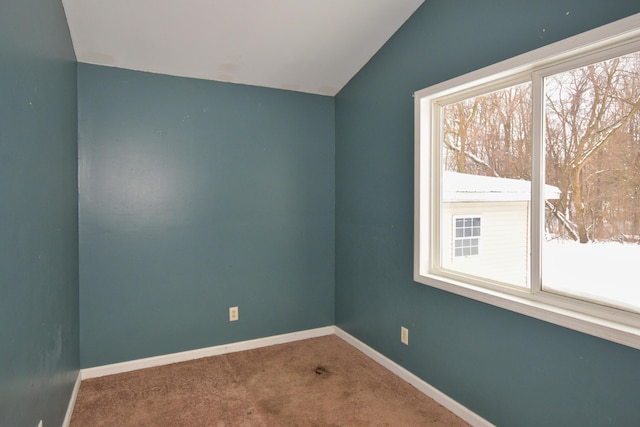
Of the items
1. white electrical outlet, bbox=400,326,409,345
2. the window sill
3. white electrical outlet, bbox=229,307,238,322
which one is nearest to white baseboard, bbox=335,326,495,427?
white electrical outlet, bbox=400,326,409,345

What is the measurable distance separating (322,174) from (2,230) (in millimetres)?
2673

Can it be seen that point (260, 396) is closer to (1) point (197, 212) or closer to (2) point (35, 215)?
(1) point (197, 212)

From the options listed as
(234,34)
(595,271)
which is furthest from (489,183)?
(234,34)

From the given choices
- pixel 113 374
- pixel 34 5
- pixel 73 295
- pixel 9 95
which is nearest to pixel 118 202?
pixel 73 295

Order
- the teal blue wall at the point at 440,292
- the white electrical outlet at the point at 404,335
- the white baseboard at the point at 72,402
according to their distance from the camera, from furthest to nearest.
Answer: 1. the white electrical outlet at the point at 404,335
2. the white baseboard at the point at 72,402
3. the teal blue wall at the point at 440,292

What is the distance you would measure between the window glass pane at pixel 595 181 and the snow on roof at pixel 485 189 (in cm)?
13

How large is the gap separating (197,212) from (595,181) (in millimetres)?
2644

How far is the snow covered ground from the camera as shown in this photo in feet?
5.15

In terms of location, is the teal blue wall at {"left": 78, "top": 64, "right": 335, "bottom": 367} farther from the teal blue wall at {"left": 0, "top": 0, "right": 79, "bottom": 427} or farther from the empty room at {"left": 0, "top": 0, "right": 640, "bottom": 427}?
the teal blue wall at {"left": 0, "top": 0, "right": 79, "bottom": 427}

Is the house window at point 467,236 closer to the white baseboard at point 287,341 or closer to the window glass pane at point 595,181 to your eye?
the window glass pane at point 595,181

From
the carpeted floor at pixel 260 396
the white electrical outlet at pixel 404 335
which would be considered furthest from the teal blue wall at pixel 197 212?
the white electrical outlet at pixel 404 335

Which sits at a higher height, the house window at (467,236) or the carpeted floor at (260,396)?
the house window at (467,236)

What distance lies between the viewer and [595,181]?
1.70 metres

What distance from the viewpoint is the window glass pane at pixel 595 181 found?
1.57m
